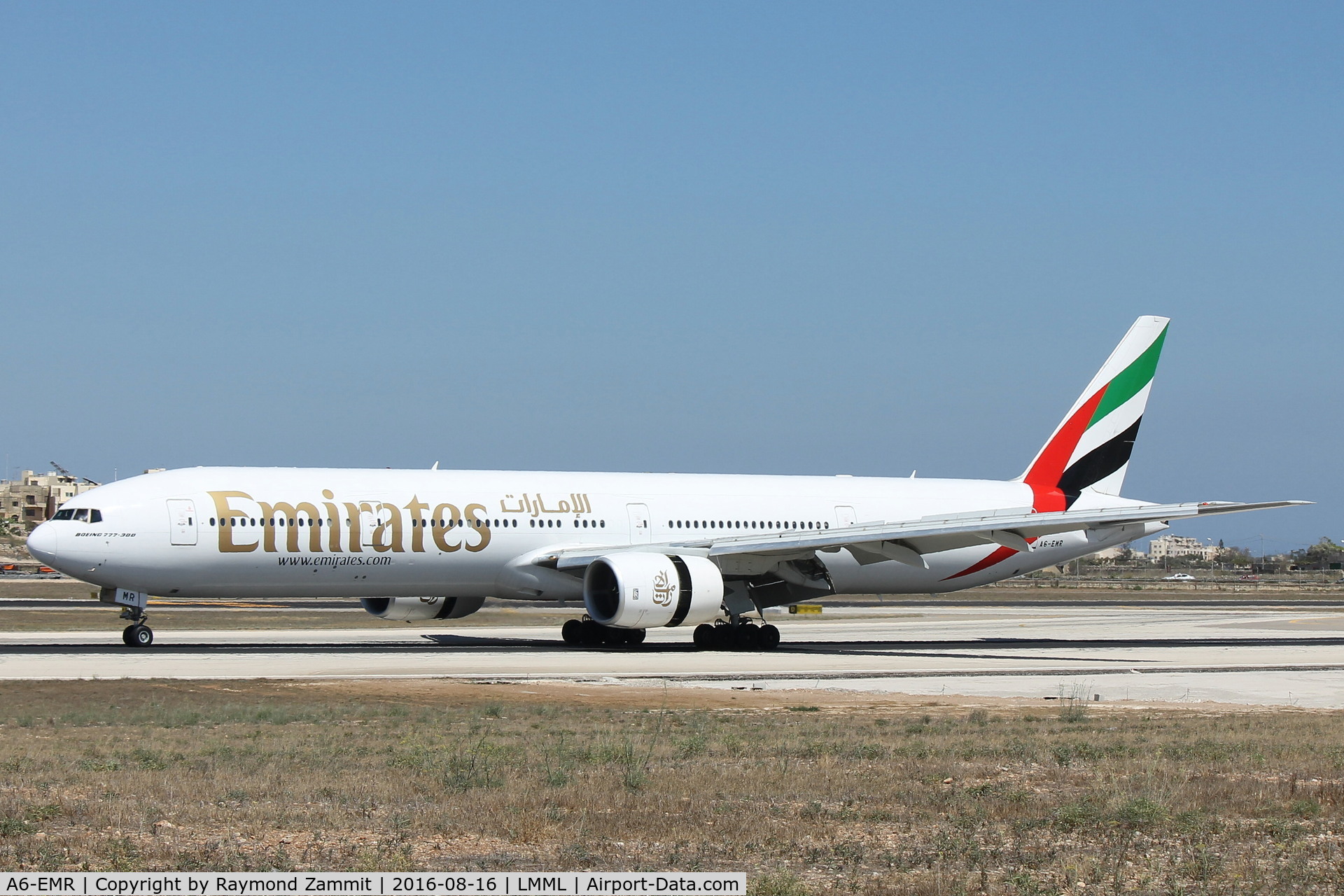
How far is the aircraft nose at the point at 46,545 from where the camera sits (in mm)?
32062

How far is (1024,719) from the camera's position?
20.2 meters

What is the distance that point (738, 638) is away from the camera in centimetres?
3659

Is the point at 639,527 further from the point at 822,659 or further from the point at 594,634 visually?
the point at 822,659

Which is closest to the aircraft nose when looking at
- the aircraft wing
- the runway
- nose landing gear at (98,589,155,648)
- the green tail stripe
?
nose landing gear at (98,589,155,648)

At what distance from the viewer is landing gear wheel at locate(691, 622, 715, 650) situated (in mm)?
36531

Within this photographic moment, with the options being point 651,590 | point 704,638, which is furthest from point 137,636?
point 704,638

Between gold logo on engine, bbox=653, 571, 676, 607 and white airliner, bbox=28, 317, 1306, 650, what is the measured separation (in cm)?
5

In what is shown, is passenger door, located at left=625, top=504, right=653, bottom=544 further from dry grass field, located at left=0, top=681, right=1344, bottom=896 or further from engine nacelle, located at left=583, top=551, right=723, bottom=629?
dry grass field, located at left=0, top=681, right=1344, bottom=896

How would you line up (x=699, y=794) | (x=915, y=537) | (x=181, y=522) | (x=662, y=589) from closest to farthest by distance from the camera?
(x=699, y=794) → (x=181, y=522) → (x=662, y=589) → (x=915, y=537)

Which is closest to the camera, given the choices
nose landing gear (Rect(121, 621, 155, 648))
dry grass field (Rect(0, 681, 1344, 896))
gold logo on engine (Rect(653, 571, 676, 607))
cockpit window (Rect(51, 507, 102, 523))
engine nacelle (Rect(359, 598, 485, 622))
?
dry grass field (Rect(0, 681, 1344, 896))

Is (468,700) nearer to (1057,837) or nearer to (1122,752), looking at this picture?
(1122,752)

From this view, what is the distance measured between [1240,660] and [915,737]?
19.1 metres

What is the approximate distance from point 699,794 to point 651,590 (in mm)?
21201

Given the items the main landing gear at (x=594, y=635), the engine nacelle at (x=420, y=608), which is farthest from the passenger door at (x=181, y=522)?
the main landing gear at (x=594, y=635)
